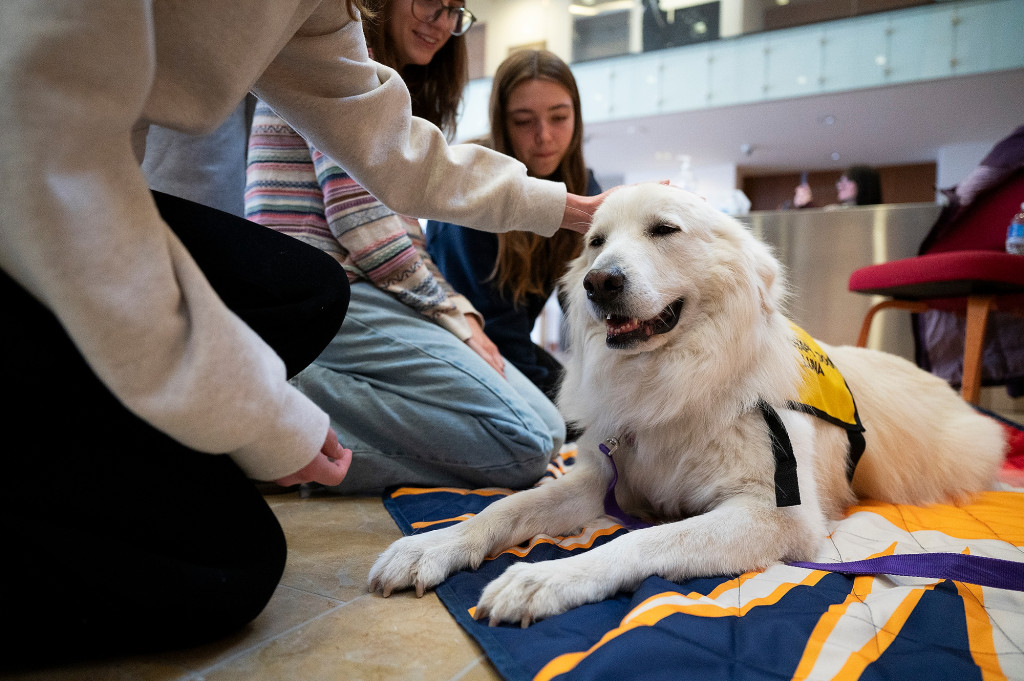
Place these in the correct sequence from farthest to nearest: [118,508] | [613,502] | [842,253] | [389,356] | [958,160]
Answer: [958,160], [842,253], [389,356], [613,502], [118,508]

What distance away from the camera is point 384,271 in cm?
199

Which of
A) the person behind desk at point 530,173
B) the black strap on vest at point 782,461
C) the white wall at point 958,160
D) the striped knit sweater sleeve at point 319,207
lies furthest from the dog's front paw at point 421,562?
the white wall at point 958,160

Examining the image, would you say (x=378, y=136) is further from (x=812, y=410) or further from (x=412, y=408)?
(x=812, y=410)

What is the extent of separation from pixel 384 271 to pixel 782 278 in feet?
3.88

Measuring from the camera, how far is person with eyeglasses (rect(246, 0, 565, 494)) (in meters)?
1.92

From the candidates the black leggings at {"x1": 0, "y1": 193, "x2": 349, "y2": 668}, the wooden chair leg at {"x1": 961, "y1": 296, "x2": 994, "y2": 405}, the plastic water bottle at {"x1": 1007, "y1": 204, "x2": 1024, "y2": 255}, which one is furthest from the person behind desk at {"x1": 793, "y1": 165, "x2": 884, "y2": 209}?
the black leggings at {"x1": 0, "y1": 193, "x2": 349, "y2": 668}

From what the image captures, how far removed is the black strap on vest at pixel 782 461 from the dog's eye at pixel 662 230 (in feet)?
1.50

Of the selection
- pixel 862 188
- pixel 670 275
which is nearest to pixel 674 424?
pixel 670 275

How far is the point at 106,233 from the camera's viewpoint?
2.04ft

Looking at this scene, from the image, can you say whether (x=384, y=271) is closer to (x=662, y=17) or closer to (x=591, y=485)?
(x=591, y=485)

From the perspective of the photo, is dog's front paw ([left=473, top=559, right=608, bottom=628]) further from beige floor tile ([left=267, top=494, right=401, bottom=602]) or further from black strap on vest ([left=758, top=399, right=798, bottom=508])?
black strap on vest ([left=758, top=399, right=798, bottom=508])

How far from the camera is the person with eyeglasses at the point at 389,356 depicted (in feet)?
6.31

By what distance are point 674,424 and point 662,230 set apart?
1.57 ft

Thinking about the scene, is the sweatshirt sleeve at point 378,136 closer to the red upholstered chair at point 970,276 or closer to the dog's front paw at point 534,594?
the dog's front paw at point 534,594
